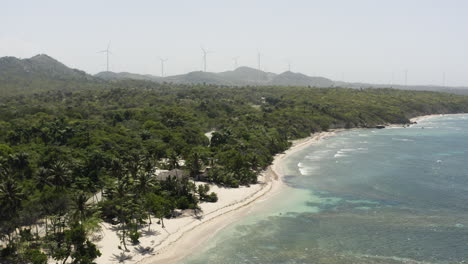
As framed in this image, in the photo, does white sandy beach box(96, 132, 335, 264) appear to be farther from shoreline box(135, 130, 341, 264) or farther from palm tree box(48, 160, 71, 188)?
palm tree box(48, 160, 71, 188)

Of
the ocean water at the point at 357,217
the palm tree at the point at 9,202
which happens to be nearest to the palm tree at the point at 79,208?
the palm tree at the point at 9,202

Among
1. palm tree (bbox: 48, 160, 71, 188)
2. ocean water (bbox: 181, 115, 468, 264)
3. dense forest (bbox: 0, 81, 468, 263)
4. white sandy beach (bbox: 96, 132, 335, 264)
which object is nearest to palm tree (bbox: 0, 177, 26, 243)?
dense forest (bbox: 0, 81, 468, 263)

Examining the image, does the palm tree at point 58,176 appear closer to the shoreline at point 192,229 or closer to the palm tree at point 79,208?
the palm tree at point 79,208

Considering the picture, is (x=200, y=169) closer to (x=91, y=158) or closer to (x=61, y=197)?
(x=91, y=158)

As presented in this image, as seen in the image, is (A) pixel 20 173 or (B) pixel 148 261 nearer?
(B) pixel 148 261

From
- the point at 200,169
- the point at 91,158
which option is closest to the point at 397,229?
the point at 200,169

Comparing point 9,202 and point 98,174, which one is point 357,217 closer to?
point 98,174
